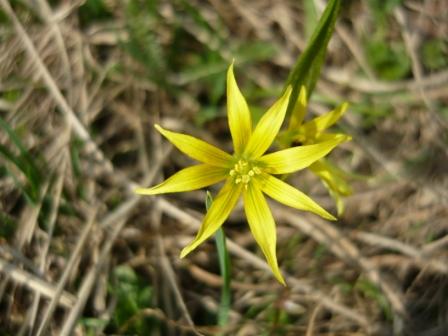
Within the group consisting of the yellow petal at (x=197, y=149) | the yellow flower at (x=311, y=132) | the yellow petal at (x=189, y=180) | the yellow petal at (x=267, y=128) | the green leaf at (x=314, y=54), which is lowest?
the yellow petal at (x=189, y=180)

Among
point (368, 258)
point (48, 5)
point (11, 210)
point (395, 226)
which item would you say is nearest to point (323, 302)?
point (368, 258)

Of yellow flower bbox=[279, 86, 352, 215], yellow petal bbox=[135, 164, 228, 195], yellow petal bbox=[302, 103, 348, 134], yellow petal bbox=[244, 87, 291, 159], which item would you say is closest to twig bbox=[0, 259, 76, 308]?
yellow petal bbox=[135, 164, 228, 195]

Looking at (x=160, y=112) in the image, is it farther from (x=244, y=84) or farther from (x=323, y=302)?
(x=323, y=302)

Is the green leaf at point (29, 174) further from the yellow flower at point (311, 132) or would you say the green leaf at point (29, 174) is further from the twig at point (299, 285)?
the yellow flower at point (311, 132)

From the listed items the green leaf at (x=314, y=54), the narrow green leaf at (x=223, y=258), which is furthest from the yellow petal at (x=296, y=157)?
the narrow green leaf at (x=223, y=258)

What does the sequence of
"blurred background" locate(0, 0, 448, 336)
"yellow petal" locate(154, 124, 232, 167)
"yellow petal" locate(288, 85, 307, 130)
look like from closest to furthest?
1. "yellow petal" locate(154, 124, 232, 167)
2. "yellow petal" locate(288, 85, 307, 130)
3. "blurred background" locate(0, 0, 448, 336)

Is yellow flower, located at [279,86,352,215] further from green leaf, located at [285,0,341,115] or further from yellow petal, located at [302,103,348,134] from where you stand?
green leaf, located at [285,0,341,115]

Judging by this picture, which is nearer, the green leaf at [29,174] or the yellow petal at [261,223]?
the yellow petal at [261,223]
